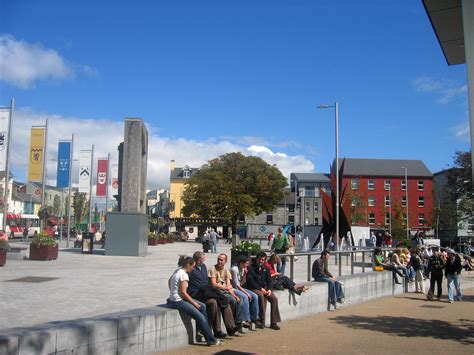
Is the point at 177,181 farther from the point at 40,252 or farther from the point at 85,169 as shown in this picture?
the point at 40,252

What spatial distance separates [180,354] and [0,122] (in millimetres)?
20207

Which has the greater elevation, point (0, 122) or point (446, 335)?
point (0, 122)

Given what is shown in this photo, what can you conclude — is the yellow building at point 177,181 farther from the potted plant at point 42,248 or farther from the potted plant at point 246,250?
the potted plant at point 246,250

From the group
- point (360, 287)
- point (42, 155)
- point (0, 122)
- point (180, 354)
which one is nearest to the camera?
point (180, 354)

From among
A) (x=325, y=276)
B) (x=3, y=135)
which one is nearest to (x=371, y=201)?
(x=3, y=135)

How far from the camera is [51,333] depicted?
5465 millimetres

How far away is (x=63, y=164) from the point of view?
102ft

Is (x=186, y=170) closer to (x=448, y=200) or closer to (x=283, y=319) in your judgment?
(x=448, y=200)

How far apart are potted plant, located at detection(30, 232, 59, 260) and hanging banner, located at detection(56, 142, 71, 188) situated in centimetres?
1100

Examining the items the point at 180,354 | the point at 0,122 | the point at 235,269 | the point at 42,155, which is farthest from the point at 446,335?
the point at 42,155

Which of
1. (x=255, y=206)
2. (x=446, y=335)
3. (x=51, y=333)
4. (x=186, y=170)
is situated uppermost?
(x=186, y=170)

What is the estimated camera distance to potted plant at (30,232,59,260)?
65.1 feet

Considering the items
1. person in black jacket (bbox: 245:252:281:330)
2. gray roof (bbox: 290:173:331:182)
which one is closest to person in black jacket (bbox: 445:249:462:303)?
person in black jacket (bbox: 245:252:281:330)

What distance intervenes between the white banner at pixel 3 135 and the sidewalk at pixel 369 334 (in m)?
18.1
